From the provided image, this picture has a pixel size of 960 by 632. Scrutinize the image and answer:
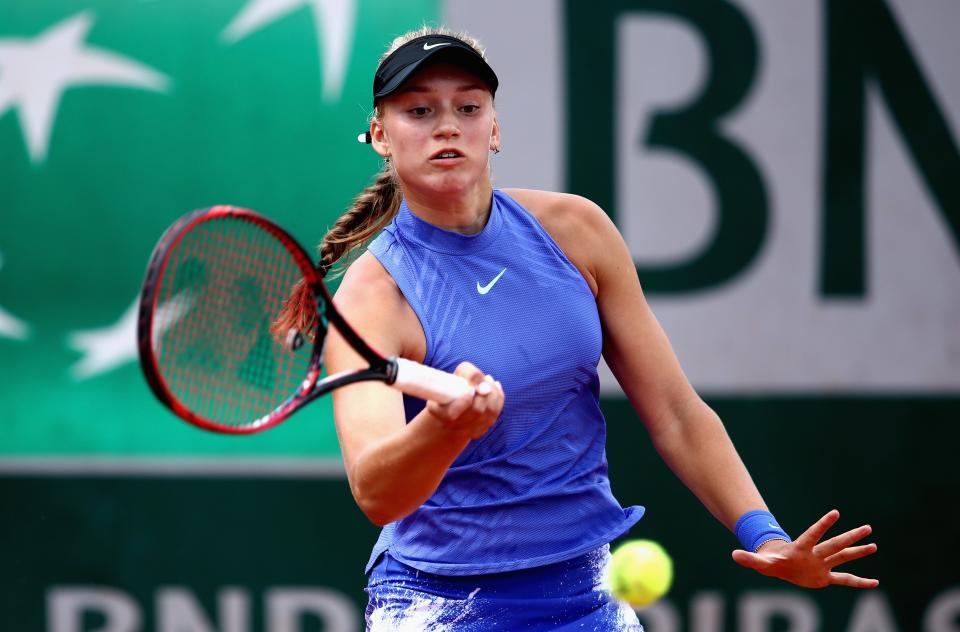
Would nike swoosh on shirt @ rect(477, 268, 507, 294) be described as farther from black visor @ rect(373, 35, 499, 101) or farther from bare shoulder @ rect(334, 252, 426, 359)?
black visor @ rect(373, 35, 499, 101)

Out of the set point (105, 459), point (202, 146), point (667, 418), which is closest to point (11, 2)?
point (202, 146)

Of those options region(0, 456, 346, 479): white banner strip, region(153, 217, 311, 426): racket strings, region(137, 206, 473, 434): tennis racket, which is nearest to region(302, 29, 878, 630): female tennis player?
region(137, 206, 473, 434): tennis racket

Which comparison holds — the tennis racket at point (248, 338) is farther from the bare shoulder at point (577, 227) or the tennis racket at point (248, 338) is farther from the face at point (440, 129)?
the bare shoulder at point (577, 227)

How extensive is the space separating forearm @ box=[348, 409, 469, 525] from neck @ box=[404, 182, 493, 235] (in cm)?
47

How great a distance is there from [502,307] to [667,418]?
423 millimetres

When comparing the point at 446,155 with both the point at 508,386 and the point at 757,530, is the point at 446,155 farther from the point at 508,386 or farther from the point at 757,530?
the point at 757,530

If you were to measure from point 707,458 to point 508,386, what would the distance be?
1.49 feet

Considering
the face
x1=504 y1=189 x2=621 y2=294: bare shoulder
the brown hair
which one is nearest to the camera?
the face

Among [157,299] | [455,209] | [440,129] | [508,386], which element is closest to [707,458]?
[508,386]

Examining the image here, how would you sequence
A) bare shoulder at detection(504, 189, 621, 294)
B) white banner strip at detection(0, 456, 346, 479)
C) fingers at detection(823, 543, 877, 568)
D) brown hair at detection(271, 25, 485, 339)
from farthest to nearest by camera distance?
white banner strip at detection(0, 456, 346, 479), brown hair at detection(271, 25, 485, 339), bare shoulder at detection(504, 189, 621, 294), fingers at detection(823, 543, 877, 568)

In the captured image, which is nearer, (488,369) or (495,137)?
(488,369)

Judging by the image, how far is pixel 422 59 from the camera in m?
2.23

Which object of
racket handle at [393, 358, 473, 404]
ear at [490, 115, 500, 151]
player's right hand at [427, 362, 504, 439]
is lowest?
player's right hand at [427, 362, 504, 439]

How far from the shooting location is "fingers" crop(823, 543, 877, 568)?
216 cm
